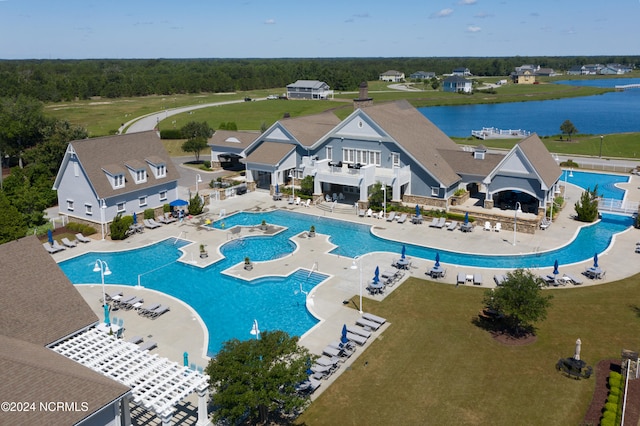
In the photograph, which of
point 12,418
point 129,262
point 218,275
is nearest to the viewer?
point 12,418

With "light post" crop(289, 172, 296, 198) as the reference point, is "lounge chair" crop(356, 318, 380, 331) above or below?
below

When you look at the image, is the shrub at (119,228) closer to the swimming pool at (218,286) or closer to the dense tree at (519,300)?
the swimming pool at (218,286)

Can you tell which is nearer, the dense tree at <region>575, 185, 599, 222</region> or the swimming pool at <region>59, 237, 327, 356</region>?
the swimming pool at <region>59, 237, 327, 356</region>

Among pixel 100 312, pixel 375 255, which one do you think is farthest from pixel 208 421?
pixel 375 255

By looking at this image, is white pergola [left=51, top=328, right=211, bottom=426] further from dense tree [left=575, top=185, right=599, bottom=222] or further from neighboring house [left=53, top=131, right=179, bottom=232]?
dense tree [left=575, top=185, right=599, bottom=222]

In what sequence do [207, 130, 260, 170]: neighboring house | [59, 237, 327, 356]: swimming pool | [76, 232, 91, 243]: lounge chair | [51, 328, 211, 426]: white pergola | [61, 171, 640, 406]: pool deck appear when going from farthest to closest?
[207, 130, 260, 170]: neighboring house < [76, 232, 91, 243]: lounge chair < [59, 237, 327, 356]: swimming pool < [61, 171, 640, 406]: pool deck < [51, 328, 211, 426]: white pergola

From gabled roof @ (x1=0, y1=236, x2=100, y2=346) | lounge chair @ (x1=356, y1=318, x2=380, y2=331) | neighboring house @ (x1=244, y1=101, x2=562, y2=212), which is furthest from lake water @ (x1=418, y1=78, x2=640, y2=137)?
gabled roof @ (x1=0, y1=236, x2=100, y2=346)

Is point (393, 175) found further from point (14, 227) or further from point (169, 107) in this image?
point (169, 107)
